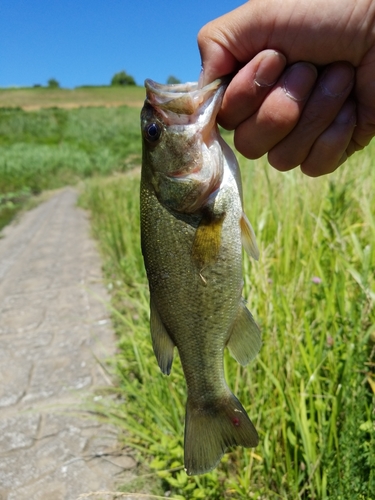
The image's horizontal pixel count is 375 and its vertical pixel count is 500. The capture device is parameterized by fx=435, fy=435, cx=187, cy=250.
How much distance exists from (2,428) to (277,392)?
235cm

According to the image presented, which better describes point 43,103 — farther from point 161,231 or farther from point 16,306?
point 161,231

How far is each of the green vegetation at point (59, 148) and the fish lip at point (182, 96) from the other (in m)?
11.2

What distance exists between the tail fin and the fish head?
0.76 metres

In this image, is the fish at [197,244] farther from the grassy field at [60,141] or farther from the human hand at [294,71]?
the grassy field at [60,141]

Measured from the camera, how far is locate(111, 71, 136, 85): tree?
90463 millimetres

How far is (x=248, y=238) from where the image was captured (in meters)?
1.61

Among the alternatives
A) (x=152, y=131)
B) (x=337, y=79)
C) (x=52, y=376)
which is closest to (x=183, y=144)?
(x=152, y=131)

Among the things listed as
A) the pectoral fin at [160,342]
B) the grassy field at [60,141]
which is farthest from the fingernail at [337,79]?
the grassy field at [60,141]

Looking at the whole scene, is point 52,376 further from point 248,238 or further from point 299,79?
point 299,79

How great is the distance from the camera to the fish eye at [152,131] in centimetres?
161

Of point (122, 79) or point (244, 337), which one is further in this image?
point (122, 79)

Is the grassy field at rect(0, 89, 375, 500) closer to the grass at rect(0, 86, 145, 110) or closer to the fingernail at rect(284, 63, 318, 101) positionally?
the fingernail at rect(284, 63, 318, 101)

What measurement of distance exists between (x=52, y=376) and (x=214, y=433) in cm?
285

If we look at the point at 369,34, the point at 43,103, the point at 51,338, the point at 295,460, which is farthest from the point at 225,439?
the point at 43,103
